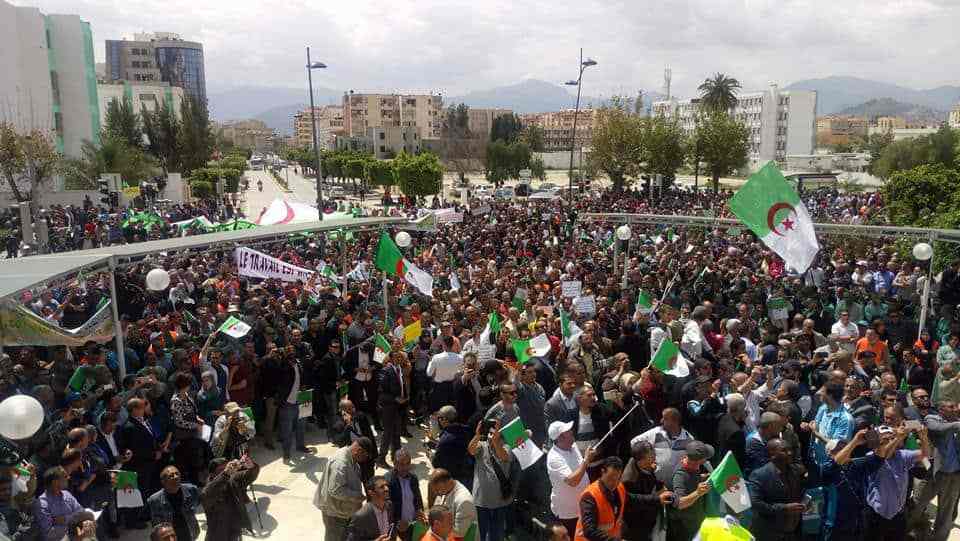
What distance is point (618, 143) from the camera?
46281mm

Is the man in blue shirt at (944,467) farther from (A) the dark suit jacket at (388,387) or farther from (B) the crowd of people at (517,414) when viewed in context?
(A) the dark suit jacket at (388,387)

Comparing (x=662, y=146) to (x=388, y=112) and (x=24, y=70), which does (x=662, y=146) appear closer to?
(x=24, y=70)

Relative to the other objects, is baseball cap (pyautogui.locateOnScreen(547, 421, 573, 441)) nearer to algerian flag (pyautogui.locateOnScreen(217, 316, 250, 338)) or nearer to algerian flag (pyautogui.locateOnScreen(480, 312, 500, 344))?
algerian flag (pyautogui.locateOnScreen(480, 312, 500, 344))

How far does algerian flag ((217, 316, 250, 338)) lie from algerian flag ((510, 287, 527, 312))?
Result: 165 inches

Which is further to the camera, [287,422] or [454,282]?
[454,282]

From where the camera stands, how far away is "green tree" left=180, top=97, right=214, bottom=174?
64.8 metres

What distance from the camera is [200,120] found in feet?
235

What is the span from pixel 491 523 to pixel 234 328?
467 cm

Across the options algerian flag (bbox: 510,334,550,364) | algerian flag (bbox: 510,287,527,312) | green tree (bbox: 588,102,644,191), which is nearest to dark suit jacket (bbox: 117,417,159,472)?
algerian flag (bbox: 510,334,550,364)

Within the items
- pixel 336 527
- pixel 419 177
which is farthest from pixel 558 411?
pixel 419 177

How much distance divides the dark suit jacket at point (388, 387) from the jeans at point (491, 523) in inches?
94.5

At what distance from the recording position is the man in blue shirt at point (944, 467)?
6.26m

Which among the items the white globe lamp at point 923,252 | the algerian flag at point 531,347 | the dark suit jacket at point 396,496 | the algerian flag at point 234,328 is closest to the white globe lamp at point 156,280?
the algerian flag at point 234,328

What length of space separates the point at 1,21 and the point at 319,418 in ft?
177
